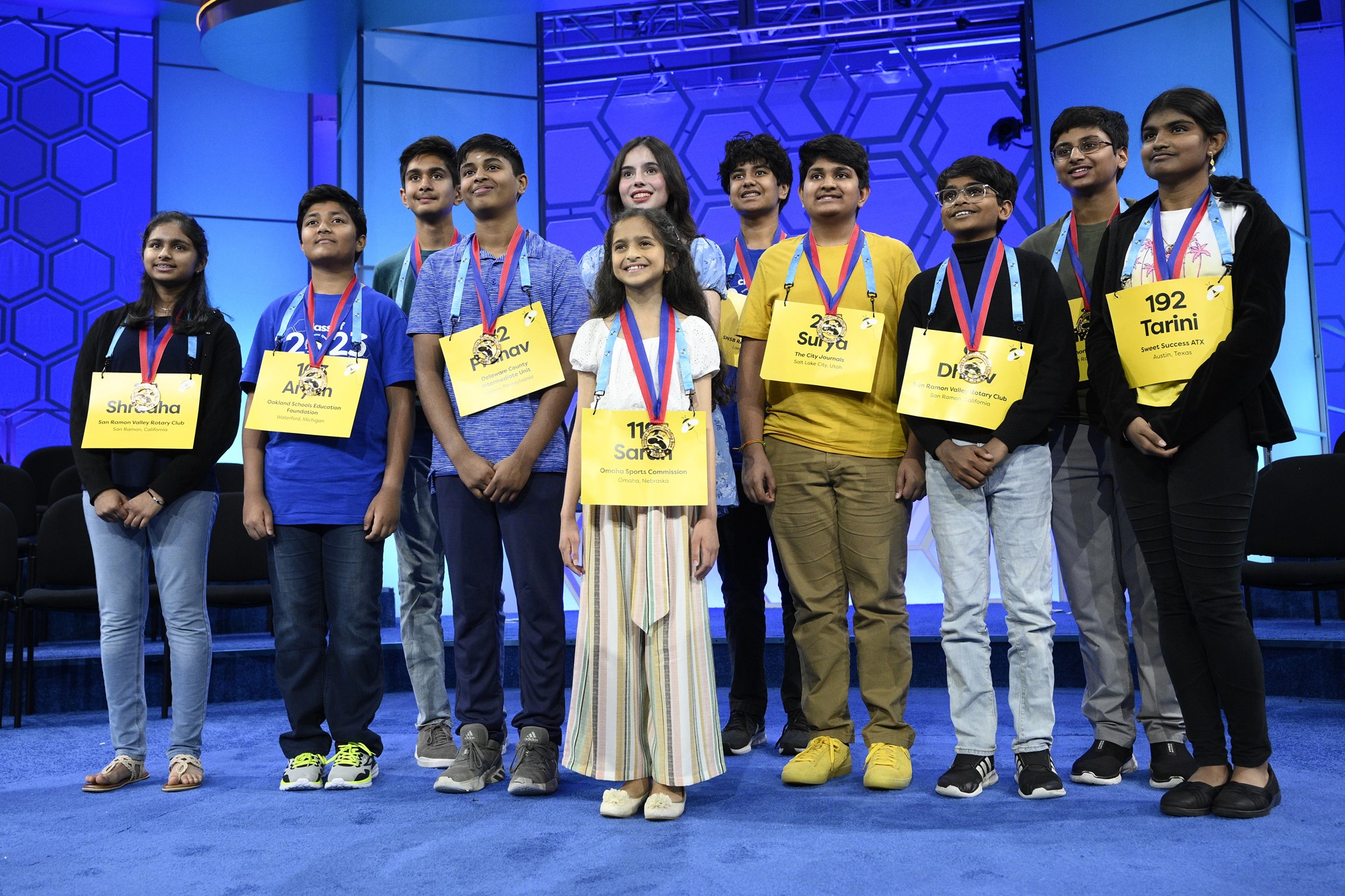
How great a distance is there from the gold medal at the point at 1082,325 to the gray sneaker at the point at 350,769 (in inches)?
79.0

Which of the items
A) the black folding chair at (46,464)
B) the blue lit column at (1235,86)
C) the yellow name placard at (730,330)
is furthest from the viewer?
the black folding chair at (46,464)

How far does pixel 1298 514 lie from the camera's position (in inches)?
149

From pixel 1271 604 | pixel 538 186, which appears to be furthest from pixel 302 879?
pixel 538 186

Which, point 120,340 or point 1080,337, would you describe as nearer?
point 1080,337

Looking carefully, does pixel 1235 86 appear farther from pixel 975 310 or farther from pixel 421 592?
pixel 421 592

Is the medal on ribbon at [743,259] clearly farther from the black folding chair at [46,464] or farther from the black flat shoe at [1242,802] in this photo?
the black folding chair at [46,464]

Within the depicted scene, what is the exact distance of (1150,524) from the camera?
2.18 m

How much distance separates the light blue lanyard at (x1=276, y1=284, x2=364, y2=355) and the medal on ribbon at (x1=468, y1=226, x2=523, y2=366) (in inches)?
12.5

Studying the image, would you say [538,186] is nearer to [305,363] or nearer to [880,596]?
[305,363]

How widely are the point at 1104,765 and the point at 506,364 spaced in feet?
5.43

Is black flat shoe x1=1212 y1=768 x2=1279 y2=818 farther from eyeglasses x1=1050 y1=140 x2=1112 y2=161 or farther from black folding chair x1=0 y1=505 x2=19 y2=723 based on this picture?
black folding chair x1=0 y1=505 x2=19 y2=723

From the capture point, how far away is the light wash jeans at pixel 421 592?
9.03 ft

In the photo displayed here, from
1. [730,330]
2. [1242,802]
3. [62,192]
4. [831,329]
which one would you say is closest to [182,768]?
[730,330]

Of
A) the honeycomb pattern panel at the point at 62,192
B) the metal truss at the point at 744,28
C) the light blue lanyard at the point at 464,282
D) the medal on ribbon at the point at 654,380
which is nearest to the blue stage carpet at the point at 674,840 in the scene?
the medal on ribbon at the point at 654,380
